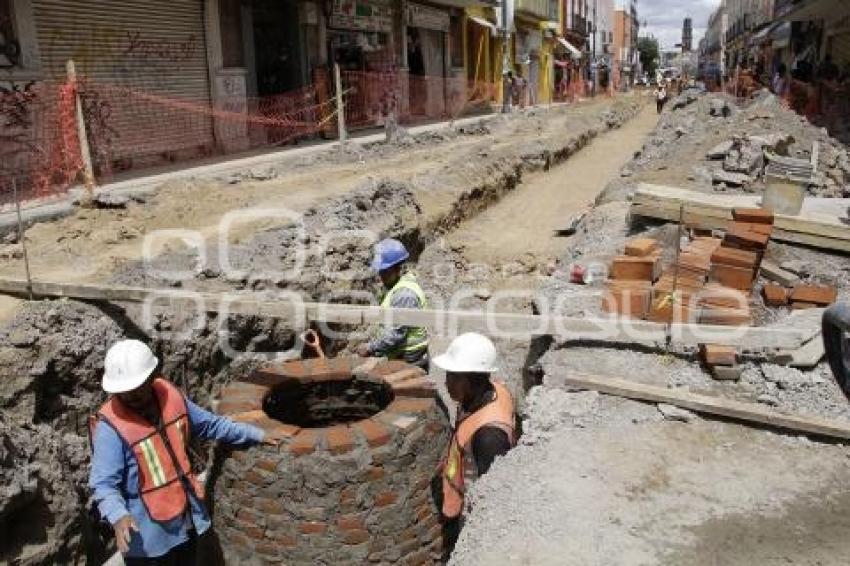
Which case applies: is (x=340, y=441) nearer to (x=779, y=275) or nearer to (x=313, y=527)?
(x=313, y=527)

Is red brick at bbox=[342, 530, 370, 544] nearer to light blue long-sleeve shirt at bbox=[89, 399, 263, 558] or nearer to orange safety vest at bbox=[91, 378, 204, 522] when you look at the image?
light blue long-sleeve shirt at bbox=[89, 399, 263, 558]

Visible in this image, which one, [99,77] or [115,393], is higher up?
[99,77]

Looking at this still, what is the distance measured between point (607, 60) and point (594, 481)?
7380 cm

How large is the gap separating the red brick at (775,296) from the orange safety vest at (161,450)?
4461 mm

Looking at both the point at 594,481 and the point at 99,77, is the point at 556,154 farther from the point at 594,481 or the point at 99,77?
the point at 594,481

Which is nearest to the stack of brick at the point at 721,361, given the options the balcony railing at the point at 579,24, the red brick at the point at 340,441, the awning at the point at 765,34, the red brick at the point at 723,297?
the red brick at the point at 723,297

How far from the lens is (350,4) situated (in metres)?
19.4

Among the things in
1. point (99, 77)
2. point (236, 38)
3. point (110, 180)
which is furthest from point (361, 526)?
point (236, 38)

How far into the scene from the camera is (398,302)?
5.11 metres

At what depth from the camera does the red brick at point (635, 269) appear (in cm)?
578

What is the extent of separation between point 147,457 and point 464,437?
63.4 inches

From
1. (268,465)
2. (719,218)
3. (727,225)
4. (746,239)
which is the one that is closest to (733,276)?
(746,239)

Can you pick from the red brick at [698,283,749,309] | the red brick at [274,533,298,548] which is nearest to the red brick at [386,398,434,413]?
the red brick at [274,533,298,548]

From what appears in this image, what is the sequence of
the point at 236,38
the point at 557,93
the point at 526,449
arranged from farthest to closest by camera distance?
the point at 557,93
the point at 236,38
the point at 526,449
